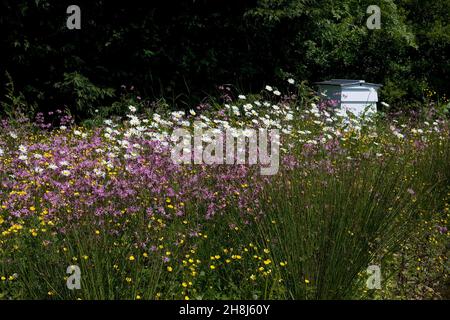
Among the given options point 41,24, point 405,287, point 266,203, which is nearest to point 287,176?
point 266,203

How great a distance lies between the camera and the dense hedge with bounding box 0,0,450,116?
9867mm

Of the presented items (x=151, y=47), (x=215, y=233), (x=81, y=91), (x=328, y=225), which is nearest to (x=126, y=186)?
(x=215, y=233)

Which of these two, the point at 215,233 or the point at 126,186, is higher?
the point at 126,186

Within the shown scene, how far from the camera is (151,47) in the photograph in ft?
34.4

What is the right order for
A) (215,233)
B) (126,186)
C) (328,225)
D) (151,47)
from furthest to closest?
(151,47) < (215,233) < (126,186) < (328,225)

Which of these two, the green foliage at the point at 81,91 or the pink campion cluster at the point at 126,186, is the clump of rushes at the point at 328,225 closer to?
the pink campion cluster at the point at 126,186

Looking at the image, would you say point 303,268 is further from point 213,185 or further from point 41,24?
point 41,24

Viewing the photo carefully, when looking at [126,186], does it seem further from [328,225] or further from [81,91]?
[81,91]

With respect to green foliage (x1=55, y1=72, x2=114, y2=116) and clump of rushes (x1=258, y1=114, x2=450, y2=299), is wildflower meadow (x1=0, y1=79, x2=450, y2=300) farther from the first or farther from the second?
green foliage (x1=55, y1=72, x2=114, y2=116)

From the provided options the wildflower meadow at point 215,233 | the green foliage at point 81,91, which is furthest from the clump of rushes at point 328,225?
the green foliage at point 81,91

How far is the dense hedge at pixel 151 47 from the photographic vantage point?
9.87 meters

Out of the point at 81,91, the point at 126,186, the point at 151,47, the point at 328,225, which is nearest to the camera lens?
the point at 328,225

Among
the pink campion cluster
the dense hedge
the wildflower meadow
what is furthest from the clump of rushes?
the dense hedge
